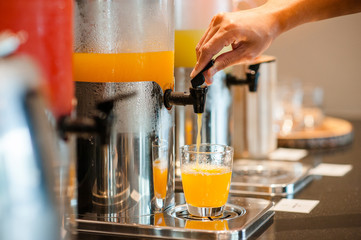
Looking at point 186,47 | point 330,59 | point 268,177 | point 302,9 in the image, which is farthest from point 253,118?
point 330,59

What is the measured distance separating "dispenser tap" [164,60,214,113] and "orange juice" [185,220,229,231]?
207 mm

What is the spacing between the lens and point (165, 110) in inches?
47.7

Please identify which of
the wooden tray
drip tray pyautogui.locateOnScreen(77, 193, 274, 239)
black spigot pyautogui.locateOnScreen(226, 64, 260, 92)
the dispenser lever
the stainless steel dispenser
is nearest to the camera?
drip tray pyautogui.locateOnScreen(77, 193, 274, 239)

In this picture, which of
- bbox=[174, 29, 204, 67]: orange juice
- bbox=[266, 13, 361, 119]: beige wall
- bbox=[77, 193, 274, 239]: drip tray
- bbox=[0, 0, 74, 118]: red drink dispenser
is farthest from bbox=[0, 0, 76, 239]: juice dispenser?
bbox=[266, 13, 361, 119]: beige wall

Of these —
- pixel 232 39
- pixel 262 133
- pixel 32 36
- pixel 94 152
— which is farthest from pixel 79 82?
pixel 262 133

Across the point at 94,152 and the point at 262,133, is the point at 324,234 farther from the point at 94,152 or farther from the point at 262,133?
the point at 262,133

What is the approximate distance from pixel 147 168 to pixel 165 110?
118mm

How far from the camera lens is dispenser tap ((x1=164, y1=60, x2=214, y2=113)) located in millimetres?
1162

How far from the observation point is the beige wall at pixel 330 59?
3375 millimetres

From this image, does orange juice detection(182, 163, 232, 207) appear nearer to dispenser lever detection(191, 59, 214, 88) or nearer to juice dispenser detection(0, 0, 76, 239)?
dispenser lever detection(191, 59, 214, 88)

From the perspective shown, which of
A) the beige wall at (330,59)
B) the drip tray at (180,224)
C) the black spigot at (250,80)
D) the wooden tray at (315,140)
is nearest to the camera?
the drip tray at (180,224)

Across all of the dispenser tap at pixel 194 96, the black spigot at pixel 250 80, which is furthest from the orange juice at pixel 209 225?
the black spigot at pixel 250 80

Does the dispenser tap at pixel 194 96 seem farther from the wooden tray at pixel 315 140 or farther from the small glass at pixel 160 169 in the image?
the wooden tray at pixel 315 140

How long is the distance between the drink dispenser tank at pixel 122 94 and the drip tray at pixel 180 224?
0.09ft
